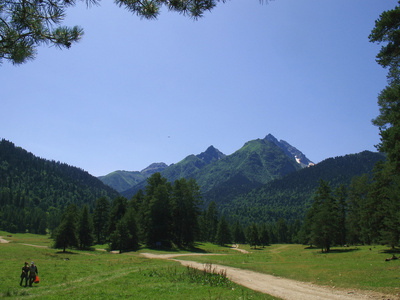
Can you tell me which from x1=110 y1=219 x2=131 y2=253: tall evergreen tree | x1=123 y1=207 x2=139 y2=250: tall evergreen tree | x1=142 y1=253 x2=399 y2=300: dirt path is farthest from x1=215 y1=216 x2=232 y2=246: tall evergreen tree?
x1=142 y1=253 x2=399 y2=300: dirt path

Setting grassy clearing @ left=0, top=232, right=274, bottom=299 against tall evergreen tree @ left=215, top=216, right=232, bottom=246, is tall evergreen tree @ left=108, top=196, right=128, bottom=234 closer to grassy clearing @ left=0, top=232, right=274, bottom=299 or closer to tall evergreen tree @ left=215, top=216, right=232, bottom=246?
tall evergreen tree @ left=215, top=216, right=232, bottom=246

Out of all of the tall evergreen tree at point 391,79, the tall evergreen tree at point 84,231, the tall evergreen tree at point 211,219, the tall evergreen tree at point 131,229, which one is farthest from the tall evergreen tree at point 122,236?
the tall evergreen tree at point 211,219

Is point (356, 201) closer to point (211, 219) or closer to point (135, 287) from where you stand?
point (135, 287)

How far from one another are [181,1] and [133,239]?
45.5 m

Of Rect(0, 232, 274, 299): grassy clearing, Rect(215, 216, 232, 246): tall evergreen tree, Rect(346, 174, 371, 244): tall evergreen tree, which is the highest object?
Rect(346, 174, 371, 244): tall evergreen tree

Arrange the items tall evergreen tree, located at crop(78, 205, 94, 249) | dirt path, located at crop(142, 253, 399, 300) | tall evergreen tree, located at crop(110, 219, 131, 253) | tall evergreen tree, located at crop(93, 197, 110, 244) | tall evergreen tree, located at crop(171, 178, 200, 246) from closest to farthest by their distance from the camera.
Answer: dirt path, located at crop(142, 253, 399, 300) < tall evergreen tree, located at crop(110, 219, 131, 253) < tall evergreen tree, located at crop(171, 178, 200, 246) < tall evergreen tree, located at crop(78, 205, 94, 249) < tall evergreen tree, located at crop(93, 197, 110, 244)

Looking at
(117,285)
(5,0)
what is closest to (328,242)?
(117,285)

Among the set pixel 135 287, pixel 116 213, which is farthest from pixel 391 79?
pixel 116 213

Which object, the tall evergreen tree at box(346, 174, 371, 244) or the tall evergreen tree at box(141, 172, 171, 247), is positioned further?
the tall evergreen tree at box(346, 174, 371, 244)

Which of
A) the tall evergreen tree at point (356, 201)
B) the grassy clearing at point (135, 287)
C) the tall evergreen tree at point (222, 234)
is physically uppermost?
the tall evergreen tree at point (356, 201)

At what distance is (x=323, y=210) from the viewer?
1764 inches

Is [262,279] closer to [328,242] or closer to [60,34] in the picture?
[60,34]

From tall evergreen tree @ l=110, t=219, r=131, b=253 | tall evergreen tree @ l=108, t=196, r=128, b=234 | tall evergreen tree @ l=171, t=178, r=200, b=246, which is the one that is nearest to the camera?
tall evergreen tree @ l=110, t=219, r=131, b=253

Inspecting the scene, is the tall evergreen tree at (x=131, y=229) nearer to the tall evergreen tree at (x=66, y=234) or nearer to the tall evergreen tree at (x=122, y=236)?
the tall evergreen tree at (x=122, y=236)
